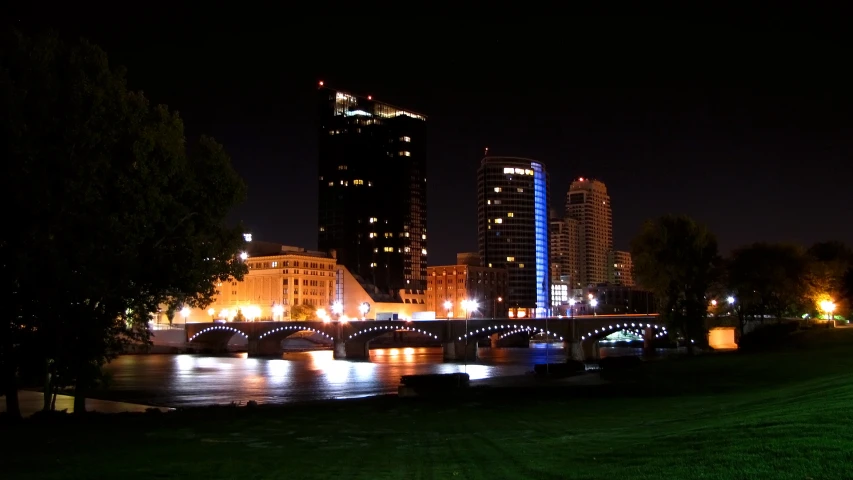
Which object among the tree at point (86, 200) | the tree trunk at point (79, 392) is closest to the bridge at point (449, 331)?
the tree trunk at point (79, 392)

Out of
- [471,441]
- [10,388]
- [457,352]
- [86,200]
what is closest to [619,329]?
[457,352]

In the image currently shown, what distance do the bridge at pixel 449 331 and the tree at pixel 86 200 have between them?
6851 centimetres

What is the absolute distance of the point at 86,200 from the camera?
1080 inches

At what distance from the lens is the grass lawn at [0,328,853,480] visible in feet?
49.7

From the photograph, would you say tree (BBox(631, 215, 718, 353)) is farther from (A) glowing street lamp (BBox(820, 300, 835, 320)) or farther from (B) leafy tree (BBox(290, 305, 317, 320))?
(B) leafy tree (BBox(290, 305, 317, 320))

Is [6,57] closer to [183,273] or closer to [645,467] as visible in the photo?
[183,273]

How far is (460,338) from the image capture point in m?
130

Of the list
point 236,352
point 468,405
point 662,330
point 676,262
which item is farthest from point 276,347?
point 468,405

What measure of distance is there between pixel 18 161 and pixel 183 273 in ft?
28.0

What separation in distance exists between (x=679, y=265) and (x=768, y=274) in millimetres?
13217

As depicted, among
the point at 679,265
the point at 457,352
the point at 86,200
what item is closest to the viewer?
the point at 86,200

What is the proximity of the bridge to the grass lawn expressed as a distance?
67300 mm

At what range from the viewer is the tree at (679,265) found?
274 feet

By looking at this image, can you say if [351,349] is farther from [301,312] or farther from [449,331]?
[301,312]
